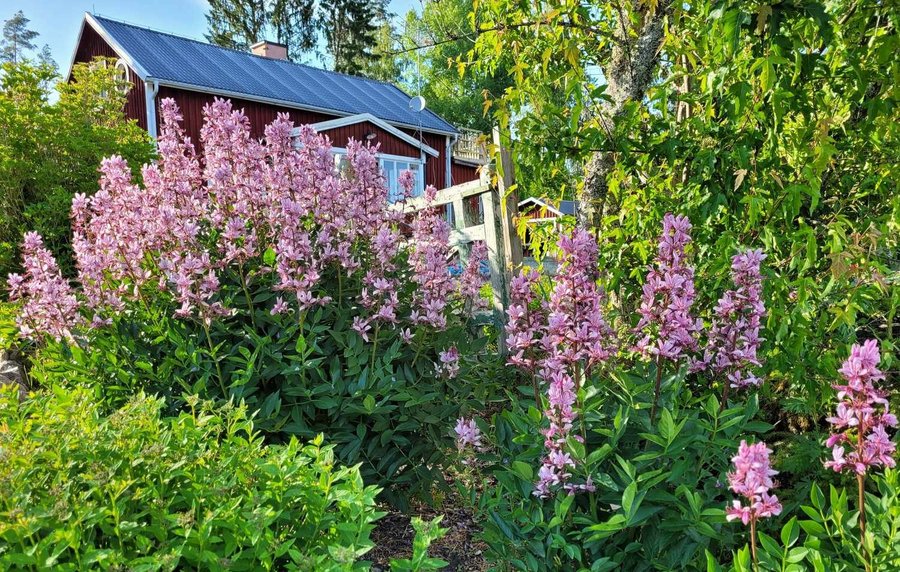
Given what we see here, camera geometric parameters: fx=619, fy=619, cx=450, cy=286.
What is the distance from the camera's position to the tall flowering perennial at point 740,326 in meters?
1.89

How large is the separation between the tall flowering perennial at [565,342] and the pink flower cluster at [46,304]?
2167 mm

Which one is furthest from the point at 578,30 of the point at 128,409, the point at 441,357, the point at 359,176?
the point at 128,409

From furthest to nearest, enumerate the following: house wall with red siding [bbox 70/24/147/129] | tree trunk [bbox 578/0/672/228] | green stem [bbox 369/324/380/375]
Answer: house wall with red siding [bbox 70/24/147/129] < tree trunk [bbox 578/0/672/228] < green stem [bbox 369/324/380/375]

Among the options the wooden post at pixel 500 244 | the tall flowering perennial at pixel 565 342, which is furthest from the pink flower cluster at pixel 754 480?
the wooden post at pixel 500 244

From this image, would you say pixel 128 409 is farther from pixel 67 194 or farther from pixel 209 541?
pixel 67 194

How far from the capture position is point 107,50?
16.5 m

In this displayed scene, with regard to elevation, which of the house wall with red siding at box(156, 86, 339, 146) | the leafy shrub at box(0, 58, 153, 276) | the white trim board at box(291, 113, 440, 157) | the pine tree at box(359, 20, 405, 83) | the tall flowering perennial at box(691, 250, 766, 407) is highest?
the pine tree at box(359, 20, 405, 83)

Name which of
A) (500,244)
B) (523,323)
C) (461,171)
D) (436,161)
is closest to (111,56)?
(436,161)

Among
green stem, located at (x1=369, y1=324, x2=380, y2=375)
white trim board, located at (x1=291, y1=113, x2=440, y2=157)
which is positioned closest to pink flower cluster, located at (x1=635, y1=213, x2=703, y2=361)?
green stem, located at (x1=369, y1=324, x2=380, y2=375)

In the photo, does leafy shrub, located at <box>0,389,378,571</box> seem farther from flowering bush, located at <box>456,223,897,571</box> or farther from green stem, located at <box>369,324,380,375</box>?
green stem, located at <box>369,324,380,375</box>

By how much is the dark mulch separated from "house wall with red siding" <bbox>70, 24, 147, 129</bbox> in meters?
13.2

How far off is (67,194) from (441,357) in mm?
5571

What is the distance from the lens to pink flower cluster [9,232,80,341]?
2895 millimetres

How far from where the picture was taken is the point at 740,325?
1935mm
